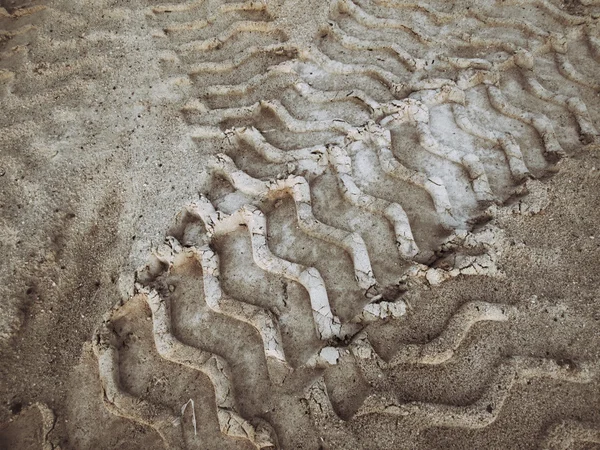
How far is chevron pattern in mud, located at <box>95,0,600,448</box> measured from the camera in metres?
1.76

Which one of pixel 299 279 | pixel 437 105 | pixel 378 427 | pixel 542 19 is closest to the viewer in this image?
pixel 378 427

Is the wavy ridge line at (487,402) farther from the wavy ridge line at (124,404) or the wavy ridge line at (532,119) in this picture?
the wavy ridge line at (532,119)

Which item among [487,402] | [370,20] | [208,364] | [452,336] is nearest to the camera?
[487,402]

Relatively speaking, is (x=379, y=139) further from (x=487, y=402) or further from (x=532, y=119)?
(x=487, y=402)

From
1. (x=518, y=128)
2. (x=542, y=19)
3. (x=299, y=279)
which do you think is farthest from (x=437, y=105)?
(x=299, y=279)

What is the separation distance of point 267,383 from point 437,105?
176 cm

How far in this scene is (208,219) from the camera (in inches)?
87.2

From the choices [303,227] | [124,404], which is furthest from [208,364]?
[303,227]

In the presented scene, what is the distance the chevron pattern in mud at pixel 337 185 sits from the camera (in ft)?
5.77

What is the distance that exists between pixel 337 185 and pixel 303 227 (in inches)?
12.0

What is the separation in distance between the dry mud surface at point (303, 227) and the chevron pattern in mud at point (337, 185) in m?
0.01

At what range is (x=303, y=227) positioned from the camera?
2.13 metres

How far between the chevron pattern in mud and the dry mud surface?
1cm

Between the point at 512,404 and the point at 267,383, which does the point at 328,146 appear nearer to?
the point at 267,383
